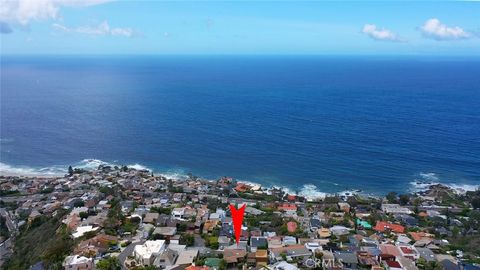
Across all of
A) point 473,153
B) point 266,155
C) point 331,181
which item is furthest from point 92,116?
point 473,153

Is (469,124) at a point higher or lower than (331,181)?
higher

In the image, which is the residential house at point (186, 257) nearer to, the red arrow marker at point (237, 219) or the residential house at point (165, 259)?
the residential house at point (165, 259)

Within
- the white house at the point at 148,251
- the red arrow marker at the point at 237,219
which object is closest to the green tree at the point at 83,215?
the white house at the point at 148,251

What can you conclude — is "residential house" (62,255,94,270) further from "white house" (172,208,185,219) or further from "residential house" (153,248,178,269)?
"white house" (172,208,185,219)

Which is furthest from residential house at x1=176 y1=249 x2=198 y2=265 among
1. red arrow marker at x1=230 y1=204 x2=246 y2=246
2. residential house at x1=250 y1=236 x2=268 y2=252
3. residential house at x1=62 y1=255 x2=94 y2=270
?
residential house at x1=62 y1=255 x2=94 y2=270

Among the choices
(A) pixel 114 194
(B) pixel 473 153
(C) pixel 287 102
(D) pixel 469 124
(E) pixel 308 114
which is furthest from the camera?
(C) pixel 287 102

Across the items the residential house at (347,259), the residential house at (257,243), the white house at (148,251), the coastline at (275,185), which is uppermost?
the residential house at (347,259)

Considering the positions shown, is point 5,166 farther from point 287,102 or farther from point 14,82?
point 14,82

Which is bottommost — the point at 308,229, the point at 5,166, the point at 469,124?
the point at 5,166

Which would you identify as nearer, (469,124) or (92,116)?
(469,124)
